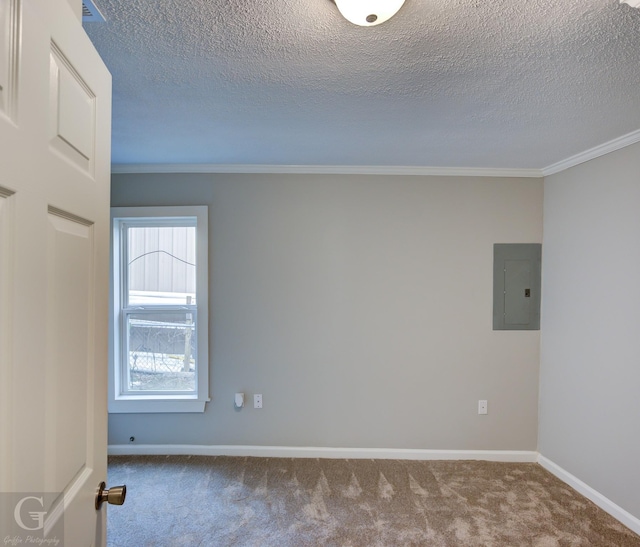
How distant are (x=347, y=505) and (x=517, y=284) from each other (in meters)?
2.18

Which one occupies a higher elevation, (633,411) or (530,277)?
(530,277)

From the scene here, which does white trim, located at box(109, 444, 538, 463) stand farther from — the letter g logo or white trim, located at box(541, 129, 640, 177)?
the letter g logo

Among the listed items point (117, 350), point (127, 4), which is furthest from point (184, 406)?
point (127, 4)

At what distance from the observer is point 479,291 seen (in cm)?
324

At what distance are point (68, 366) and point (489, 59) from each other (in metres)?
1.79

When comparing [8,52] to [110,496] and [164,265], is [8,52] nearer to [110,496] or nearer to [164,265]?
[110,496]

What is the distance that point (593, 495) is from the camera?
8.55ft

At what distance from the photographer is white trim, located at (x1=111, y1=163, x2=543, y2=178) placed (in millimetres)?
3172

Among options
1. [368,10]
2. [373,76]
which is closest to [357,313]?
[373,76]

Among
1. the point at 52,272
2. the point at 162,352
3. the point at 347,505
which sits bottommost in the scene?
the point at 347,505

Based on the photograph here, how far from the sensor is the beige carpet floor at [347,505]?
88.0 inches

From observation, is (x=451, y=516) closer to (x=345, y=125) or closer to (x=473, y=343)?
(x=473, y=343)

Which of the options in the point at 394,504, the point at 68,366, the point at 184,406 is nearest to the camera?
the point at 68,366

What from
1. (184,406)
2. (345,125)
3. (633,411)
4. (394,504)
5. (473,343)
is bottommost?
(394,504)
